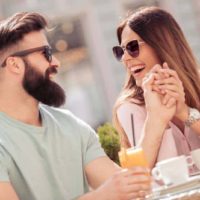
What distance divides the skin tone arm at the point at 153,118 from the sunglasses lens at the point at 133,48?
0.25 m

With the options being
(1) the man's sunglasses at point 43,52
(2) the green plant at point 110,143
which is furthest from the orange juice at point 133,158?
(2) the green plant at point 110,143

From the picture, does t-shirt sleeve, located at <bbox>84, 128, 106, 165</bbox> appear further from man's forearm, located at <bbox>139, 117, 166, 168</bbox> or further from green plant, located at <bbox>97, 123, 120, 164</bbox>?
green plant, located at <bbox>97, 123, 120, 164</bbox>

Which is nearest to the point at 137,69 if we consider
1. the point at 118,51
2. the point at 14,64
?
the point at 118,51

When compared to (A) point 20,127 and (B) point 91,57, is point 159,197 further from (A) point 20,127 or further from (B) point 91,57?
(B) point 91,57

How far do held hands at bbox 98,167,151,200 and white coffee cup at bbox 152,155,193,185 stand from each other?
0.08 m

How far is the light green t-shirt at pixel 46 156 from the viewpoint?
6.17 ft

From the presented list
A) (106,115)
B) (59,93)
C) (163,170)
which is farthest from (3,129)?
(106,115)

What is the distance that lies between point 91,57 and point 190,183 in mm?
8111

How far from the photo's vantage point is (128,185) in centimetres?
156

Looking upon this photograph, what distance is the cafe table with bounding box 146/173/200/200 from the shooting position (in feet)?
4.61

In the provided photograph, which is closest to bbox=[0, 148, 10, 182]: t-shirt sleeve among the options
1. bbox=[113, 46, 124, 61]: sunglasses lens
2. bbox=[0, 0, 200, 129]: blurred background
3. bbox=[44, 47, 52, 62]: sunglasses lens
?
bbox=[44, 47, 52, 62]: sunglasses lens

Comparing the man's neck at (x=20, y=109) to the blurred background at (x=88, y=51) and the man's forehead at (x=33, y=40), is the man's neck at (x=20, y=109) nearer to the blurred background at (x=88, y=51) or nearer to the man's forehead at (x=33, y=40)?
the man's forehead at (x=33, y=40)

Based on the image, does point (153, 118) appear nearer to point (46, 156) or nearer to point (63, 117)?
point (63, 117)

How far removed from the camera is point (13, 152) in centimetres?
187
